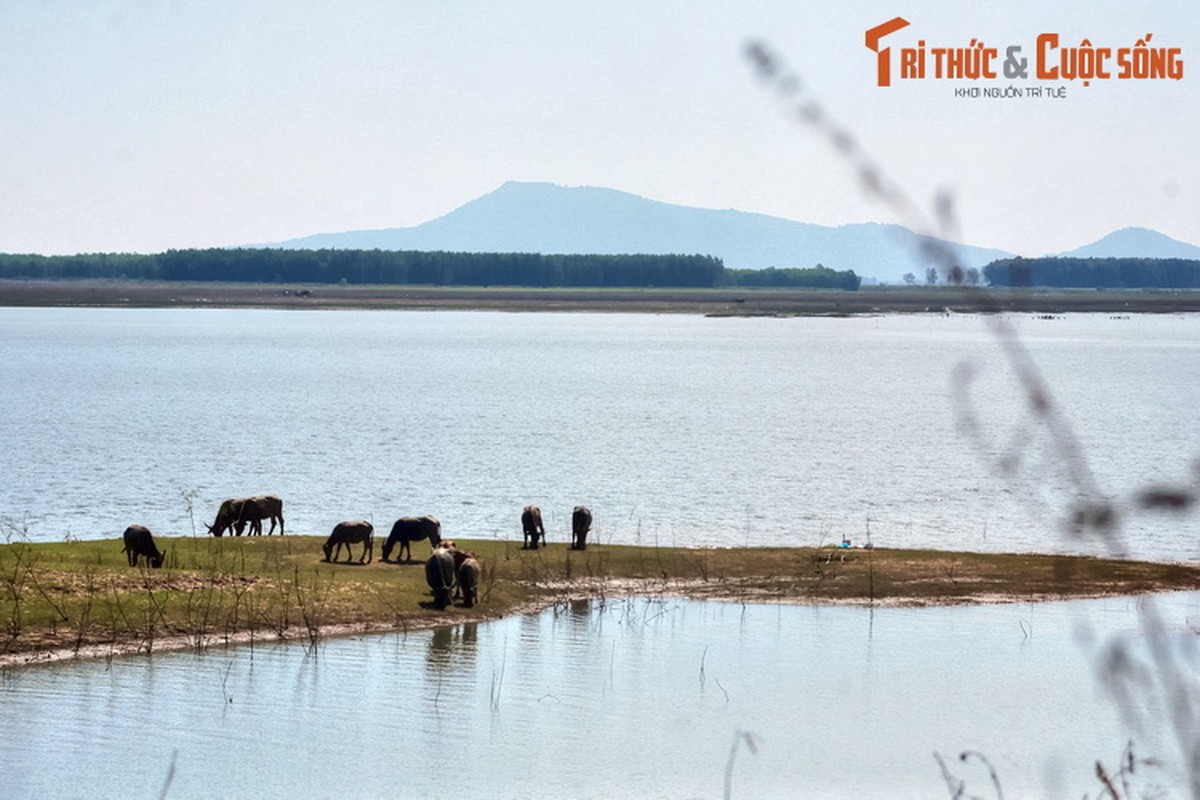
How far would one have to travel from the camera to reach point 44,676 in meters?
24.7

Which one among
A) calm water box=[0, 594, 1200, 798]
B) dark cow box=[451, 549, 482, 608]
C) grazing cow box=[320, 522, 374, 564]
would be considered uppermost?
grazing cow box=[320, 522, 374, 564]

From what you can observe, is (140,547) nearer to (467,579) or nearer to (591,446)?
(467,579)

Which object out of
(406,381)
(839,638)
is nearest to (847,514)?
(839,638)

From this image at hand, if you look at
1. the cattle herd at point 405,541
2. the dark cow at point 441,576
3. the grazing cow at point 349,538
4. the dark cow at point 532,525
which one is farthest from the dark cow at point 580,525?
the dark cow at point 441,576

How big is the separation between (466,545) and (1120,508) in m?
34.8

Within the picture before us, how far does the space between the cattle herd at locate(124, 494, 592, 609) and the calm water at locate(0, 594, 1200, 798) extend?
4.45 feet

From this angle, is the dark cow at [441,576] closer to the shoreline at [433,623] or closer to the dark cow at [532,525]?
the shoreline at [433,623]

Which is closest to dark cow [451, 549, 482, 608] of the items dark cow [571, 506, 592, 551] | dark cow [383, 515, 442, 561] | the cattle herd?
the cattle herd

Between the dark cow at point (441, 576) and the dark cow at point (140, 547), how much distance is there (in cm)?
569

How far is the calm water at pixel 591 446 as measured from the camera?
44.8m

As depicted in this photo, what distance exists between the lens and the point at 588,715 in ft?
77.9

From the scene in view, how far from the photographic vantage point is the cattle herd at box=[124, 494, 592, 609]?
3075 centimetres

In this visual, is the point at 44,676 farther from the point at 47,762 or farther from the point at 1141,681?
the point at 1141,681

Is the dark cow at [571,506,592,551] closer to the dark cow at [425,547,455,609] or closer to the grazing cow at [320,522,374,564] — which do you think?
the grazing cow at [320,522,374,564]
